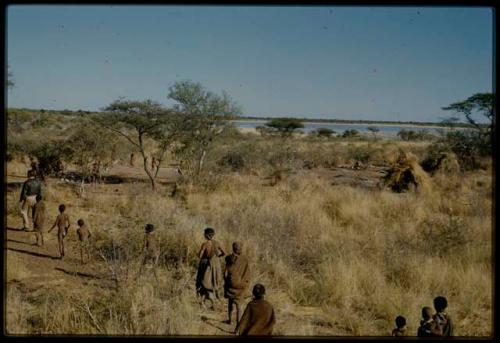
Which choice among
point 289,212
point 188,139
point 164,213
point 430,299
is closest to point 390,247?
point 430,299

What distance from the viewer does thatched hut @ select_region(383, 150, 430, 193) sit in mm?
15203

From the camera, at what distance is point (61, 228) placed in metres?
7.72

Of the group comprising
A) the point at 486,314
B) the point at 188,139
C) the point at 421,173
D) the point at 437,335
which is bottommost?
the point at 486,314

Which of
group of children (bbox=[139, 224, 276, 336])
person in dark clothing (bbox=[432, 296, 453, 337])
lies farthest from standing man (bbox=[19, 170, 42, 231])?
person in dark clothing (bbox=[432, 296, 453, 337])

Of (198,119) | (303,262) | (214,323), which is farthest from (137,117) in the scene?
(214,323)

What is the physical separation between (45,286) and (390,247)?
19.2 ft

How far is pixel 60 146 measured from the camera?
48.4 ft

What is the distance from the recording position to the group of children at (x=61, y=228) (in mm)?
7578

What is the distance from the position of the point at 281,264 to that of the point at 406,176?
388 inches

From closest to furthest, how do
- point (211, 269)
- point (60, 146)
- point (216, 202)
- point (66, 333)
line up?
point (66, 333) < point (211, 269) < point (216, 202) < point (60, 146)

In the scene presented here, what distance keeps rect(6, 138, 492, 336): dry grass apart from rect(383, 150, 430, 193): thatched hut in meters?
1.62

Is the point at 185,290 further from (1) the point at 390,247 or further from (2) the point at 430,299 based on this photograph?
(1) the point at 390,247

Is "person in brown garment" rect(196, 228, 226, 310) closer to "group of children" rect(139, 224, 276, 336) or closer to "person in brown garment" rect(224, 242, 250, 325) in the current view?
"group of children" rect(139, 224, 276, 336)

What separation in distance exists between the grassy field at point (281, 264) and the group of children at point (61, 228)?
0.80 feet
